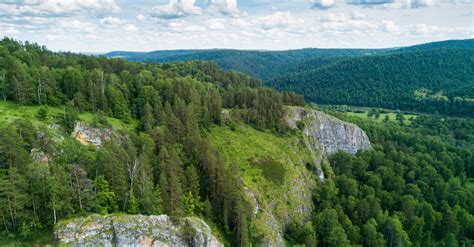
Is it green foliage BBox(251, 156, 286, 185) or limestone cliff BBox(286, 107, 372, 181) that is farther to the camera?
limestone cliff BBox(286, 107, 372, 181)

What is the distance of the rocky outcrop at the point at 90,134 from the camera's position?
7175 cm

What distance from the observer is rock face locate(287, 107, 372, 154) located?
415 ft

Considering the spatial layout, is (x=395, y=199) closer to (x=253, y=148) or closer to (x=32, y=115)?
(x=253, y=148)

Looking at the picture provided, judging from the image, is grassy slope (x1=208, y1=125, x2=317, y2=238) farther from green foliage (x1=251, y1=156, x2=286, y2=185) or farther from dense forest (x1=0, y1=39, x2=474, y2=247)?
dense forest (x1=0, y1=39, x2=474, y2=247)

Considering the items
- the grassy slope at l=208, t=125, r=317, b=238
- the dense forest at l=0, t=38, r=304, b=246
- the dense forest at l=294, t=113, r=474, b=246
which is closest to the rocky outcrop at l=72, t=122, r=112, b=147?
the dense forest at l=0, t=38, r=304, b=246

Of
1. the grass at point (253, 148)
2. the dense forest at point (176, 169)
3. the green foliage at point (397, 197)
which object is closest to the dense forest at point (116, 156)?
the dense forest at point (176, 169)

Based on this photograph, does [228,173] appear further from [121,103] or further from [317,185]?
[317,185]

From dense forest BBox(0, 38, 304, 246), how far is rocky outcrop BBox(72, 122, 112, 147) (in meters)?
1.72

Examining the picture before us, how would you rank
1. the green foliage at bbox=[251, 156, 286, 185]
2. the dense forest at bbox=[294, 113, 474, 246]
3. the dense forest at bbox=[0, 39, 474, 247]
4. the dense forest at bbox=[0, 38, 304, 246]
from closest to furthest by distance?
1. the dense forest at bbox=[0, 38, 304, 246]
2. the dense forest at bbox=[0, 39, 474, 247]
3. the dense forest at bbox=[294, 113, 474, 246]
4. the green foliage at bbox=[251, 156, 286, 185]

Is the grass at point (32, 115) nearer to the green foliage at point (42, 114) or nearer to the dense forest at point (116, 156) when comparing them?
the green foliage at point (42, 114)

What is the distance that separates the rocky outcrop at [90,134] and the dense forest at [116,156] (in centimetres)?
172

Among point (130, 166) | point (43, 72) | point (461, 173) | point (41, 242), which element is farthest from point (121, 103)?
Answer: point (461, 173)

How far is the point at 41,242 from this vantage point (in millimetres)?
46656

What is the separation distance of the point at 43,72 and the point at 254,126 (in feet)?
214
